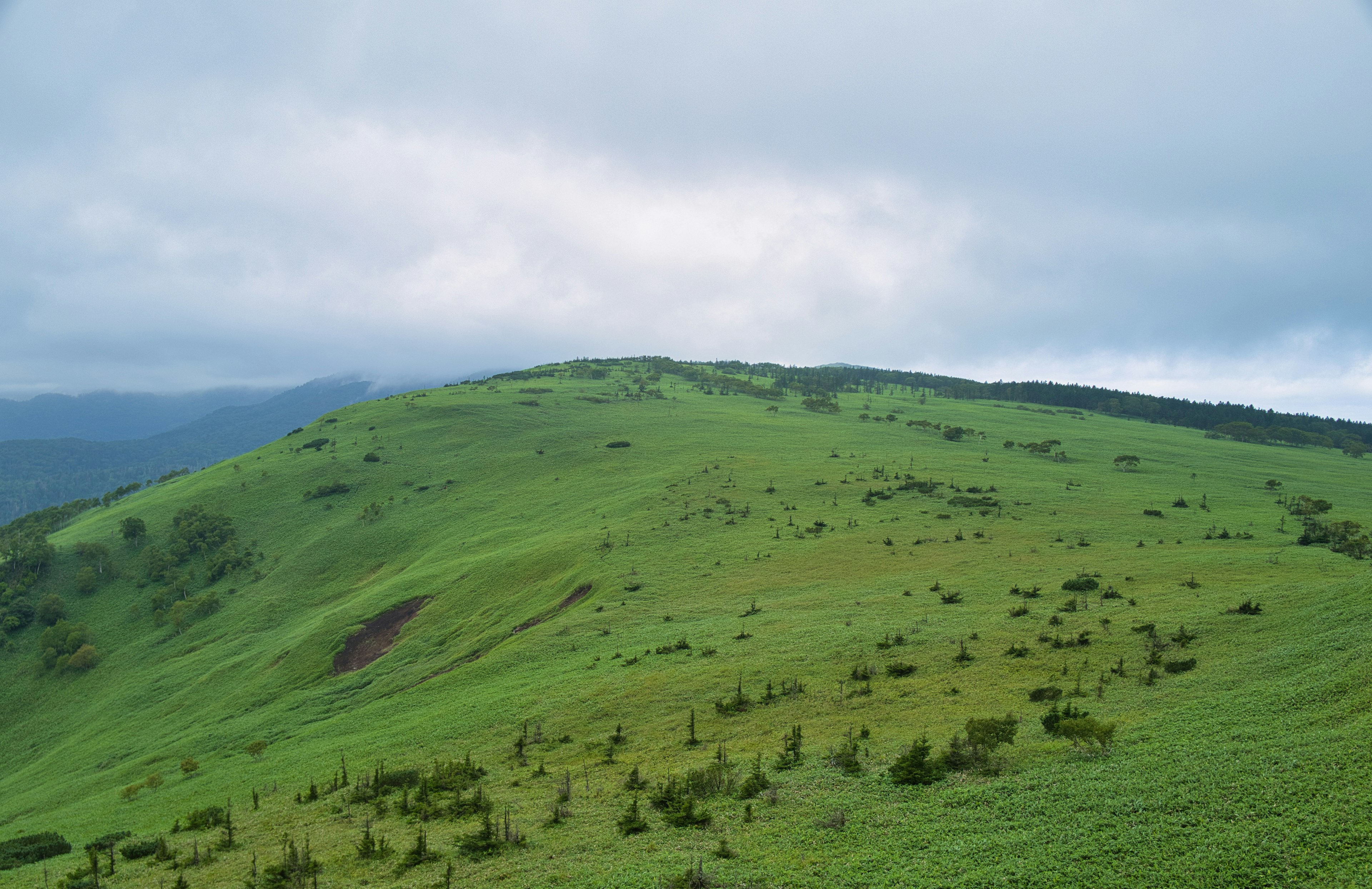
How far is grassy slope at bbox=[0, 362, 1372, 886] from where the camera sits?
16688mm

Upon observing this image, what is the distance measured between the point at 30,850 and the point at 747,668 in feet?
121

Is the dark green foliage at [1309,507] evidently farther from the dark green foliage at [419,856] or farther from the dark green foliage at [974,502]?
the dark green foliage at [419,856]

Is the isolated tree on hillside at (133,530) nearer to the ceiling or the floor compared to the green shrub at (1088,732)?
nearer to the floor

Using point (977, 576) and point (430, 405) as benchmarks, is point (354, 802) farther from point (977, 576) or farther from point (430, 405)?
point (430, 405)

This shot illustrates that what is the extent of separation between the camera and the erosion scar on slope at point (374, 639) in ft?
174

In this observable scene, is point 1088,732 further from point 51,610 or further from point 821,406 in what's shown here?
point 821,406

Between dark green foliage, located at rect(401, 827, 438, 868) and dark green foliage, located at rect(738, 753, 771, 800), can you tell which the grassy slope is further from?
dark green foliage, located at rect(738, 753, 771, 800)

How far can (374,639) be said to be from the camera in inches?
2188

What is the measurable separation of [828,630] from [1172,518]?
46.0 metres

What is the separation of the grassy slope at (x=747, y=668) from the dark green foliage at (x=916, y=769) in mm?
566

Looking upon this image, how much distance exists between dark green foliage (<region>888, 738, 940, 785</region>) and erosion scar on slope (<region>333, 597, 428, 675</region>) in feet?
150

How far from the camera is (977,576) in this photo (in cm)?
4450

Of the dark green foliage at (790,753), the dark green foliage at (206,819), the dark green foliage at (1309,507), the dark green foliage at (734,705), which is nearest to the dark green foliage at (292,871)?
the dark green foliage at (206,819)

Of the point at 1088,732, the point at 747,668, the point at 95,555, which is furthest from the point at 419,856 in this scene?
the point at 95,555
